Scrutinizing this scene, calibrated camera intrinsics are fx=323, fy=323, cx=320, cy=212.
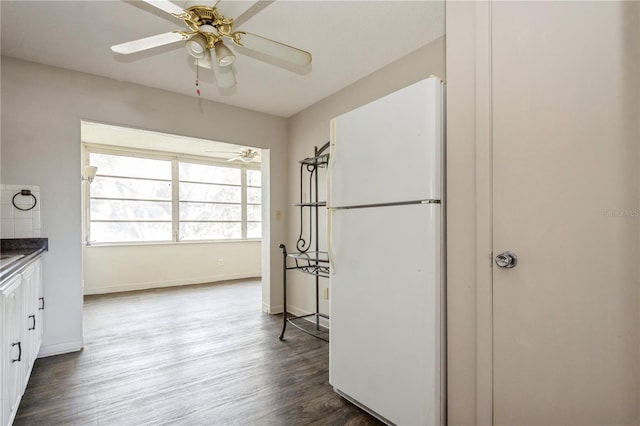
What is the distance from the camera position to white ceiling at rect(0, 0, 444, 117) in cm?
204

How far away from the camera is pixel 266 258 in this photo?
4082mm

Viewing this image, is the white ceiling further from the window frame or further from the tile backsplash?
the window frame

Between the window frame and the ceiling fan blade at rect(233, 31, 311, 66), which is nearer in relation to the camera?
the ceiling fan blade at rect(233, 31, 311, 66)

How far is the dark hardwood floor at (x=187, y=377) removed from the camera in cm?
188

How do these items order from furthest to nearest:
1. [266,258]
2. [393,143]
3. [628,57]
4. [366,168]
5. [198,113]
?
[266,258], [198,113], [366,168], [393,143], [628,57]

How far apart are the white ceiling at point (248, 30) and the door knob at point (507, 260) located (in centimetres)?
162

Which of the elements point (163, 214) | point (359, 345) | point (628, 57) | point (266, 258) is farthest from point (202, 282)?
point (628, 57)

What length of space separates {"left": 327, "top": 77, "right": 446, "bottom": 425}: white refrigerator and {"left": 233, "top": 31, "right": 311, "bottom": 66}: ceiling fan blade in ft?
1.45

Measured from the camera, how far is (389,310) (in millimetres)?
1696

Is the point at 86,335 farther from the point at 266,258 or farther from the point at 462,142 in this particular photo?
the point at 462,142

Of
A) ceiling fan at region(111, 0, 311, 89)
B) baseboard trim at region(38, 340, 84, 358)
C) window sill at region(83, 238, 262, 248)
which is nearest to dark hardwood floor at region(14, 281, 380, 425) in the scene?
baseboard trim at region(38, 340, 84, 358)

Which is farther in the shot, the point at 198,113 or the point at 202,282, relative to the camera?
the point at 202,282

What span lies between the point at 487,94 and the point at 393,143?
48 cm

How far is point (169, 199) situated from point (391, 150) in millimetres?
5120
